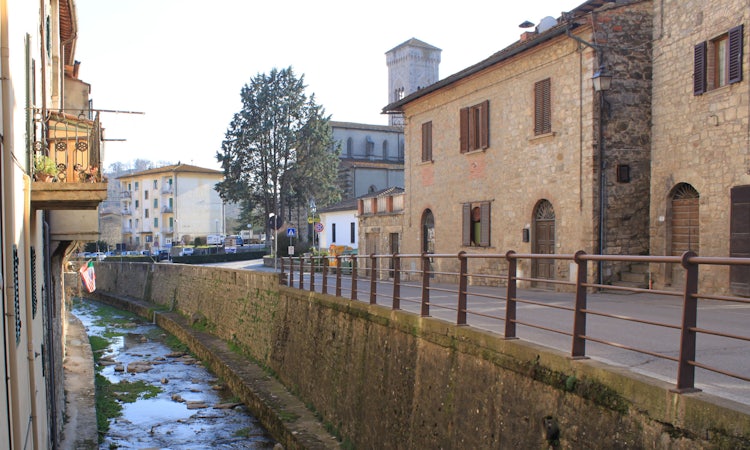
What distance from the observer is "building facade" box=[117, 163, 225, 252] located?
8475 centimetres

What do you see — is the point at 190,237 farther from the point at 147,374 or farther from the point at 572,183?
the point at 572,183

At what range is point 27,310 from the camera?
25.8ft

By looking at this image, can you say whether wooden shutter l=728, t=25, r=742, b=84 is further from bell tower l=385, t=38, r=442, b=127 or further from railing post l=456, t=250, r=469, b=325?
bell tower l=385, t=38, r=442, b=127

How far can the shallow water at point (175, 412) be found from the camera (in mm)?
14812

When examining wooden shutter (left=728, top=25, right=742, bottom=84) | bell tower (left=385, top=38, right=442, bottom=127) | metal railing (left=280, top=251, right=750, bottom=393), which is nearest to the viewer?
metal railing (left=280, top=251, right=750, bottom=393)

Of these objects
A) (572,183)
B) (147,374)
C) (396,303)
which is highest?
(572,183)

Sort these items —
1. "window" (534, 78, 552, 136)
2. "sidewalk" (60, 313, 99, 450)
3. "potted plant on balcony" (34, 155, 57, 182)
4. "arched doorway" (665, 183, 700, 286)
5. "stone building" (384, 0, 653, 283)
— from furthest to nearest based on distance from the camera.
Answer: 1. "window" (534, 78, 552, 136)
2. "stone building" (384, 0, 653, 283)
3. "arched doorway" (665, 183, 700, 286)
4. "sidewalk" (60, 313, 99, 450)
5. "potted plant on balcony" (34, 155, 57, 182)

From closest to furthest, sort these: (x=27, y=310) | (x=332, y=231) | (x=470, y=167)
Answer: (x=27, y=310)
(x=470, y=167)
(x=332, y=231)

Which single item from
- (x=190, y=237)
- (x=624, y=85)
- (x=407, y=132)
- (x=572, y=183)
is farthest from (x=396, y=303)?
(x=190, y=237)

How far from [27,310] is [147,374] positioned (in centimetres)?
1476

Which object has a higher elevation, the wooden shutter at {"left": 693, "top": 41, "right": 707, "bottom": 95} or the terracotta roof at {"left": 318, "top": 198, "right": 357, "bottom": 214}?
the wooden shutter at {"left": 693, "top": 41, "right": 707, "bottom": 95}

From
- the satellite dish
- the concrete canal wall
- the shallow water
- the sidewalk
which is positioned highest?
the satellite dish

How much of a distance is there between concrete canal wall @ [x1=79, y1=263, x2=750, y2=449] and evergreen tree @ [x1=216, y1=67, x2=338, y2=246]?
38669 mm

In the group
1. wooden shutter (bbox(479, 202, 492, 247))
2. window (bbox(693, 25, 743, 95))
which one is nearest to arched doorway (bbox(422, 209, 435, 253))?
wooden shutter (bbox(479, 202, 492, 247))
